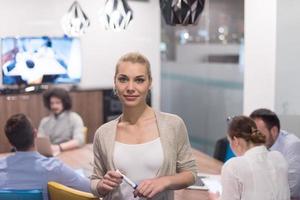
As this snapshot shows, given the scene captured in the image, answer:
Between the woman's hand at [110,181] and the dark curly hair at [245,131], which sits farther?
the dark curly hair at [245,131]

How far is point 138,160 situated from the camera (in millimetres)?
1605

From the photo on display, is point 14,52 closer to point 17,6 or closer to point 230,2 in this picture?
point 17,6

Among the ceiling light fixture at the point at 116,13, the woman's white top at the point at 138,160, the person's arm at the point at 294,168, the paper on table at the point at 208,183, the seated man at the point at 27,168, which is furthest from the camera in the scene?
the ceiling light fixture at the point at 116,13

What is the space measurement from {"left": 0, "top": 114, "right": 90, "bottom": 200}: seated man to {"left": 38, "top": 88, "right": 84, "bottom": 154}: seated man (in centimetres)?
124

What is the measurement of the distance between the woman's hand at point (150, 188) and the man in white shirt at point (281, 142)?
148 cm

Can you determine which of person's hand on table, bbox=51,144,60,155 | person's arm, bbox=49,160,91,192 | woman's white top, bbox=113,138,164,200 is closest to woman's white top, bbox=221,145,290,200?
woman's white top, bbox=113,138,164,200

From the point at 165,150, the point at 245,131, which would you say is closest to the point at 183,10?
the point at 245,131

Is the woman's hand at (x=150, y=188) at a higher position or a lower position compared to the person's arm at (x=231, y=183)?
higher

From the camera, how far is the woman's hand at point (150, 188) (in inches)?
59.1

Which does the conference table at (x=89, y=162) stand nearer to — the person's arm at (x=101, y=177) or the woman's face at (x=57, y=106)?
the woman's face at (x=57, y=106)

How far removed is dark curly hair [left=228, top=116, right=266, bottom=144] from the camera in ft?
7.48

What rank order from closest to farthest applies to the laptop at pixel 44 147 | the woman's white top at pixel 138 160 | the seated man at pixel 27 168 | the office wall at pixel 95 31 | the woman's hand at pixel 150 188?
the woman's hand at pixel 150 188
the woman's white top at pixel 138 160
the seated man at pixel 27 168
the laptop at pixel 44 147
the office wall at pixel 95 31

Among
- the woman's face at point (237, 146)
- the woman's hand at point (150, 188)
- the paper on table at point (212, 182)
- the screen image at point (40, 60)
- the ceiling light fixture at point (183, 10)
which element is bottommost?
the paper on table at point (212, 182)

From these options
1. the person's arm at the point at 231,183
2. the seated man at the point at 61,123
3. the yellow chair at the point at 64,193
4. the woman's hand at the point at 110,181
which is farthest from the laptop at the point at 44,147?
the woman's hand at the point at 110,181
